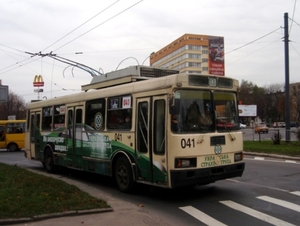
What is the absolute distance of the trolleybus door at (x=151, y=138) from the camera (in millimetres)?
8125

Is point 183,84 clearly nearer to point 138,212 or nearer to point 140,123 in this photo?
point 140,123

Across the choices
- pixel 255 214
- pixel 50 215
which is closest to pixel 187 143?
pixel 255 214

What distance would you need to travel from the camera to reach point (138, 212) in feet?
24.1

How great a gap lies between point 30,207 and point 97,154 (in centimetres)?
365

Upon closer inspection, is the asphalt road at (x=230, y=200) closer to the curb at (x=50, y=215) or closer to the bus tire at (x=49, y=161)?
the curb at (x=50, y=215)

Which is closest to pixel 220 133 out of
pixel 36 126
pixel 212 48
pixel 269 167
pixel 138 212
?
pixel 138 212

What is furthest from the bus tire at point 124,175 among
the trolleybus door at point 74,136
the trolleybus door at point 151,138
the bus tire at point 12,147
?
the bus tire at point 12,147

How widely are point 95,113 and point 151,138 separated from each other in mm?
3135

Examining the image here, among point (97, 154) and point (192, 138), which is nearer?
point (192, 138)

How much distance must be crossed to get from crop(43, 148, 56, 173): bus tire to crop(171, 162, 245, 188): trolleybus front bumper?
7.41 m

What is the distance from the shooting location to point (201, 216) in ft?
23.0

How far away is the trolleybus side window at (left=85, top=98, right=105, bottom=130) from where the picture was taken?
10.6 metres

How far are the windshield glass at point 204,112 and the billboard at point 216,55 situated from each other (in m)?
27.7

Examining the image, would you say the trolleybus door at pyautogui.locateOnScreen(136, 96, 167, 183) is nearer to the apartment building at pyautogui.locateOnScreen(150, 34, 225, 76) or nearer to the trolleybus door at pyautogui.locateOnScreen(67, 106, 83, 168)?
the trolleybus door at pyautogui.locateOnScreen(67, 106, 83, 168)
